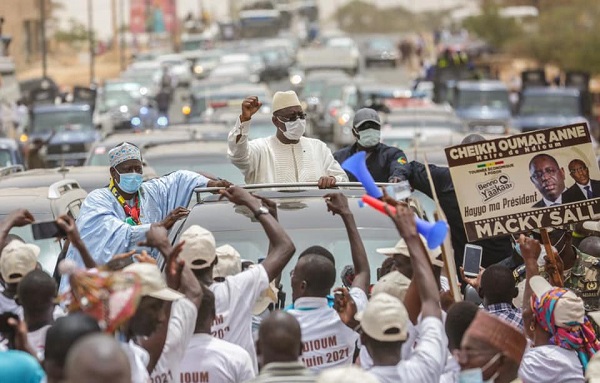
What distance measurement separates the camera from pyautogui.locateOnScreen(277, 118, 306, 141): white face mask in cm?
1003

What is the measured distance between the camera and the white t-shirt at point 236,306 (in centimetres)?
662

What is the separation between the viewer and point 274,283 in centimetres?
777

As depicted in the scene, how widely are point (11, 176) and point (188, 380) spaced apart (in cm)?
747

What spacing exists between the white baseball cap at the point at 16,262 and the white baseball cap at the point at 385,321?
1.87m

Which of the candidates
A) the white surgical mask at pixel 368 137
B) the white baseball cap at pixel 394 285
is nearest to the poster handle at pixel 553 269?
the white baseball cap at pixel 394 285

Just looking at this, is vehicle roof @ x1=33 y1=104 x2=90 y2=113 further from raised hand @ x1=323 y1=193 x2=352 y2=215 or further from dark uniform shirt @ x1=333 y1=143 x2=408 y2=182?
raised hand @ x1=323 y1=193 x2=352 y2=215

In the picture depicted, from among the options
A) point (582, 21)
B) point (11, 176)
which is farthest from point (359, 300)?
point (582, 21)

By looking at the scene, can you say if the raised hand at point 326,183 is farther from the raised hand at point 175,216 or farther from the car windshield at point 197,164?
the car windshield at point 197,164

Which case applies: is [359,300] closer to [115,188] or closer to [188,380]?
[188,380]

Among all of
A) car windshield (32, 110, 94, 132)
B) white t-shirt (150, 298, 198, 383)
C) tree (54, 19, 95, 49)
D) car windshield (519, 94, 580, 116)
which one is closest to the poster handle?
white t-shirt (150, 298, 198, 383)

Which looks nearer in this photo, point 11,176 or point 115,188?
point 115,188

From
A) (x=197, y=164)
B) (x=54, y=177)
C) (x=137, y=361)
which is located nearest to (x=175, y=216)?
(x=137, y=361)

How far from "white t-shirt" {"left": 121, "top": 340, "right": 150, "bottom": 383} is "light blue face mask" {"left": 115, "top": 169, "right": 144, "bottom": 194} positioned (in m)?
3.20

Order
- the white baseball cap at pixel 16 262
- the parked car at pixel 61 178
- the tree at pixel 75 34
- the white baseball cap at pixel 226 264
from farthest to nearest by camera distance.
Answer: the tree at pixel 75 34 < the parked car at pixel 61 178 < the white baseball cap at pixel 226 264 < the white baseball cap at pixel 16 262
